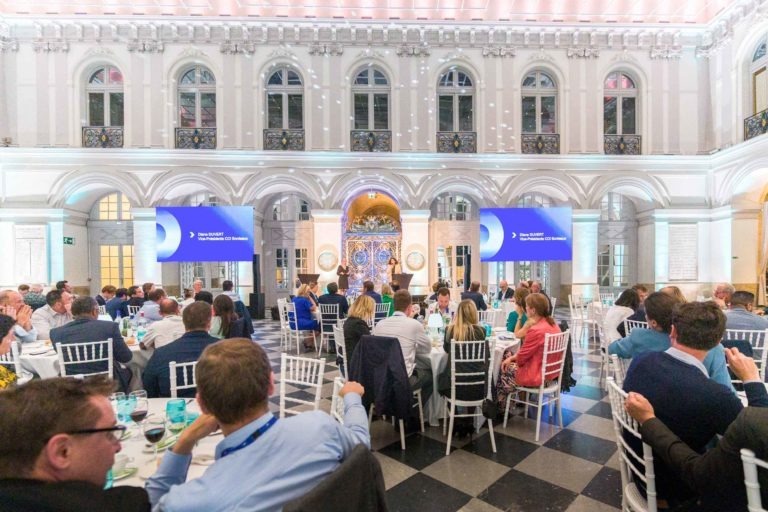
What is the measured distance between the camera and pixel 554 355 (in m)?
3.62

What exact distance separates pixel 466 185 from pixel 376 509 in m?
9.66

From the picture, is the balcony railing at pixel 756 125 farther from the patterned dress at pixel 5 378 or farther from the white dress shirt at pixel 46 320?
the white dress shirt at pixel 46 320

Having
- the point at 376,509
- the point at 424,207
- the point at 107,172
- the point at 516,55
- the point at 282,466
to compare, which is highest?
the point at 516,55

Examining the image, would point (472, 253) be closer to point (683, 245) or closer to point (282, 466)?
point (683, 245)

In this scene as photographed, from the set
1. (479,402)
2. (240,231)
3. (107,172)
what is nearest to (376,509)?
(479,402)

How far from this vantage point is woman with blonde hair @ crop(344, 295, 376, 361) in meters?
3.74

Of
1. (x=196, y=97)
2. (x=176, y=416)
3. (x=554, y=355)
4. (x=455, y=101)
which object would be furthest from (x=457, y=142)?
(x=176, y=416)

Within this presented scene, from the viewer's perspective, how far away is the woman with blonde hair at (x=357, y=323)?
374 centimetres

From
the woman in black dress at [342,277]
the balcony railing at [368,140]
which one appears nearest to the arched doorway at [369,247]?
the woman in black dress at [342,277]

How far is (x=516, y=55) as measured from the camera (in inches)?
400

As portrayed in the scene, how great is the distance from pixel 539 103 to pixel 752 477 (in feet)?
35.5

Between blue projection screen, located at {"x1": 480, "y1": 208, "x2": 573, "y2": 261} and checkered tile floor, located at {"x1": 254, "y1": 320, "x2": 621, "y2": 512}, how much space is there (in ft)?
17.6

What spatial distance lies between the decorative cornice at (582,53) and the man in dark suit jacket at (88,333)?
11.5 m

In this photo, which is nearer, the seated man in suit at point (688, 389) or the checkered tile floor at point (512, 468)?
the seated man in suit at point (688, 389)
